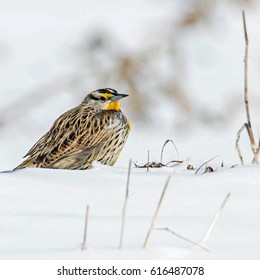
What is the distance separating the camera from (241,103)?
9930 millimetres

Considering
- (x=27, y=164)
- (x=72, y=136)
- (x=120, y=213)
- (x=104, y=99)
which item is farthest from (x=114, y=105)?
A: (x=120, y=213)

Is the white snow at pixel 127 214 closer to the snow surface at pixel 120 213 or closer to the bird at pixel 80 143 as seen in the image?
the snow surface at pixel 120 213

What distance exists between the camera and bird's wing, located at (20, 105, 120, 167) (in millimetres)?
6730

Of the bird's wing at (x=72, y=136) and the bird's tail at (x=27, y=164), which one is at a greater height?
the bird's wing at (x=72, y=136)

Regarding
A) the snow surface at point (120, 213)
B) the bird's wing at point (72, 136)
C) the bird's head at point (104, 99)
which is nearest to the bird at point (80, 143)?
the bird's wing at point (72, 136)

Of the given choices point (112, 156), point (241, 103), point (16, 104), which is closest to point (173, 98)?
point (241, 103)

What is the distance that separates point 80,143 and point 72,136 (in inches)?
2.5

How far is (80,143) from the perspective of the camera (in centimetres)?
679

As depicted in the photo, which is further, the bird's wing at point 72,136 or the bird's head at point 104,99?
the bird's head at point 104,99

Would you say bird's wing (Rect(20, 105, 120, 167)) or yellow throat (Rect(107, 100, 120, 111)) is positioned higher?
yellow throat (Rect(107, 100, 120, 111))

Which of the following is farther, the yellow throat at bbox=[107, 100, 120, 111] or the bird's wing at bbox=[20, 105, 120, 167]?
the yellow throat at bbox=[107, 100, 120, 111]

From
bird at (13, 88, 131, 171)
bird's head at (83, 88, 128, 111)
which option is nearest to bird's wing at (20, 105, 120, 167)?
bird at (13, 88, 131, 171)

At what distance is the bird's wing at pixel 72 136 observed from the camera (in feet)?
22.1

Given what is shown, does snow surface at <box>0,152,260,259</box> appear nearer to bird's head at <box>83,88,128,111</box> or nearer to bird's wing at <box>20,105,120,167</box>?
bird's wing at <box>20,105,120,167</box>
